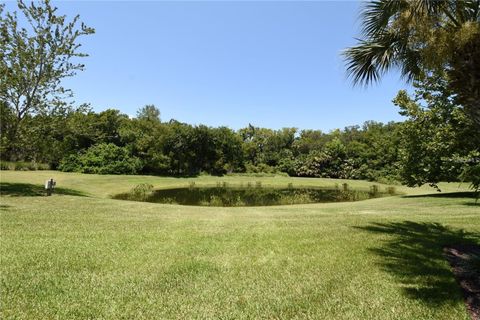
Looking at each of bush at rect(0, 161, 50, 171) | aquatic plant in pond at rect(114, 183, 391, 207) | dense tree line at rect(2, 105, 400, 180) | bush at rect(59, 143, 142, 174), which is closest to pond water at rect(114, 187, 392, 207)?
aquatic plant in pond at rect(114, 183, 391, 207)

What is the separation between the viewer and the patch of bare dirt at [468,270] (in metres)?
4.68

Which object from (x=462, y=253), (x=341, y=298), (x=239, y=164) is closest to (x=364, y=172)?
(x=239, y=164)

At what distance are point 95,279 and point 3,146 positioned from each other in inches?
587

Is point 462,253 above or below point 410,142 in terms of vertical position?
below

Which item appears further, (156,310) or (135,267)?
(135,267)

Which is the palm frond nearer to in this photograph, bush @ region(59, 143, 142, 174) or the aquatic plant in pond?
the aquatic plant in pond

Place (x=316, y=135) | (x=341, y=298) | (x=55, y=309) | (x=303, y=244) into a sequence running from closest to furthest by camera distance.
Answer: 1. (x=55, y=309)
2. (x=341, y=298)
3. (x=303, y=244)
4. (x=316, y=135)

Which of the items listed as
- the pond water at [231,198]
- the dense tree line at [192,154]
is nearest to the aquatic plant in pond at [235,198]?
the pond water at [231,198]

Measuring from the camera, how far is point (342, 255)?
22.0ft

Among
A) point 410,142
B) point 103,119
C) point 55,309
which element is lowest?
point 55,309

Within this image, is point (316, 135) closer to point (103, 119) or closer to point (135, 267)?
point (103, 119)

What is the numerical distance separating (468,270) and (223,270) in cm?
455

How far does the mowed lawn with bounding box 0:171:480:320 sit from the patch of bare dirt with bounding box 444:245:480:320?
6.5 inches

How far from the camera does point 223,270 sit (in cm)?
566
